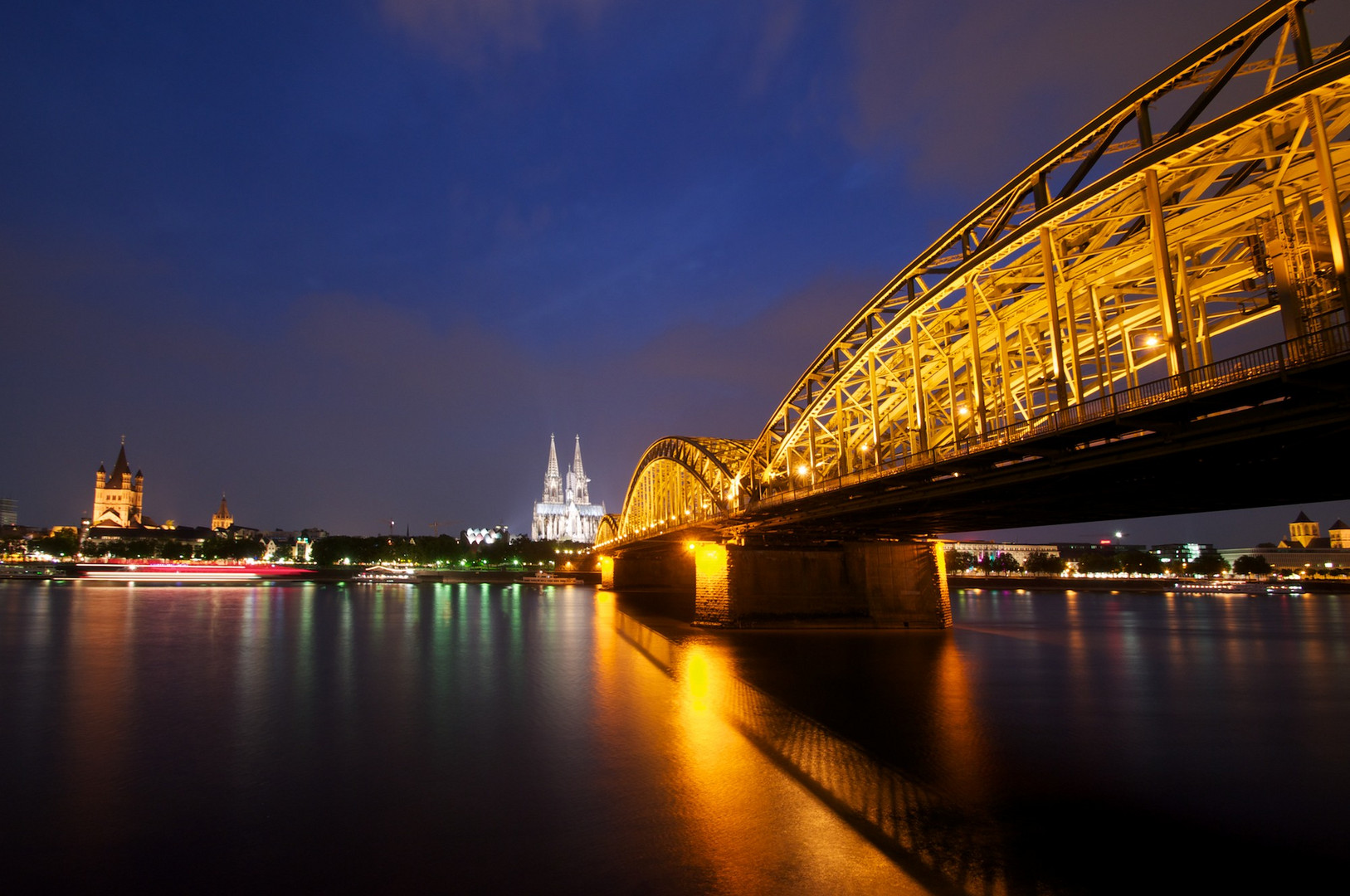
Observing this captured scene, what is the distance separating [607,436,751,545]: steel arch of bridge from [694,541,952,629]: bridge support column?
4843 millimetres

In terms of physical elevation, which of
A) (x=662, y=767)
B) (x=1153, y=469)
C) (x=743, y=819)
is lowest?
(x=662, y=767)

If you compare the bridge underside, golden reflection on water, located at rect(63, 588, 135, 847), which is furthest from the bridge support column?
golden reflection on water, located at rect(63, 588, 135, 847)

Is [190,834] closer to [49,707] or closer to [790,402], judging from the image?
[49,707]

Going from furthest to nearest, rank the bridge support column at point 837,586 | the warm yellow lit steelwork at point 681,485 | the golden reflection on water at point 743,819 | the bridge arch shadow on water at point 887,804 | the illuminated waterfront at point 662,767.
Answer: the warm yellow lit steelwork at point 681,485, the bridge support column at point 837,586, the illuminated waterfront at point 662,767, the bridge arch shadow on water at point 887,804, the golden reflection on water at point 743,819

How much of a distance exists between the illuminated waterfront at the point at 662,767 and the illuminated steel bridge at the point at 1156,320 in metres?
7.17

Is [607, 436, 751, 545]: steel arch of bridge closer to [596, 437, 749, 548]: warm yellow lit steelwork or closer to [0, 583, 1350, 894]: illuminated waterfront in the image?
[596, 437, 749, 548]: warm yellow lit steelwork

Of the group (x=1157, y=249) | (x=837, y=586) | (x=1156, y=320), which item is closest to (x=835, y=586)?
(x=837, y=586)

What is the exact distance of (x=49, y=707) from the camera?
22656 millimetres

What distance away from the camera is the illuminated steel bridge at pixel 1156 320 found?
1694 centimetres

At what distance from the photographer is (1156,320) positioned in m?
33.4

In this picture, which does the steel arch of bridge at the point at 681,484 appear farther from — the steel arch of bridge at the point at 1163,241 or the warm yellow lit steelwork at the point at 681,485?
the steel arch of bridge at the point at 1163,241

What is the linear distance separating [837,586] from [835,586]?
0.62 ft

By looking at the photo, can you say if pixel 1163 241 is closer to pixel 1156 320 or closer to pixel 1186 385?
pixel 1186 385

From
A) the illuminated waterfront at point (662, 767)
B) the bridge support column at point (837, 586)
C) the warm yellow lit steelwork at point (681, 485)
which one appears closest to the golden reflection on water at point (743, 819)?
the illuminated waterfront at point (662, 767)
